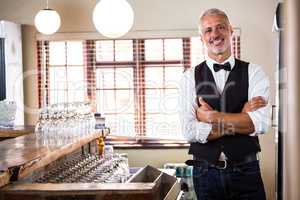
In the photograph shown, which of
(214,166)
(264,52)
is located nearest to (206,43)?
(214,166)

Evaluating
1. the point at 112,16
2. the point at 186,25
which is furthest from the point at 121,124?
the point at 112,16

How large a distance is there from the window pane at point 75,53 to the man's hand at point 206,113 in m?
3.58

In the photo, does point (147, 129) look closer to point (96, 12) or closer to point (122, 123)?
point (122, 123)

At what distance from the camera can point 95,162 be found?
8.91 feet

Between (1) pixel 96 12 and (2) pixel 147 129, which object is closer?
(1) pixel 96 12

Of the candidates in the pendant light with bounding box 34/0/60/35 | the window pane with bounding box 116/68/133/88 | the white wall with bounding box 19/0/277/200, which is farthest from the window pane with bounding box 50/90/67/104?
the pendant light with bounding box 34/0/60/35

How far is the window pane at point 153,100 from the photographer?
18.1ft

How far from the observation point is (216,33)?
2178mm

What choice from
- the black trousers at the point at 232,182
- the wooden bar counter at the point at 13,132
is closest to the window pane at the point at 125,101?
the wooden bar counter at the point at 13,132

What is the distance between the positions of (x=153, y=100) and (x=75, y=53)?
1.13 meters

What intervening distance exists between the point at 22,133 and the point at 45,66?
7.67 feet

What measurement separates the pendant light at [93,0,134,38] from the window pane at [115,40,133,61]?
205 cm

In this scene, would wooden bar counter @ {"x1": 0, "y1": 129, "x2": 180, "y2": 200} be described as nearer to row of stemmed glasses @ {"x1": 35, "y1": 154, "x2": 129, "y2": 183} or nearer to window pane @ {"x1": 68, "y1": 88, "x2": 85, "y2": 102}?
Answer: row of stemmed glasses @ {"x1": 35, "y1": 154, "x2": 129, "y2": 183}

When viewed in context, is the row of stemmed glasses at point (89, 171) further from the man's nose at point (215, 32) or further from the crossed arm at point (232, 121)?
the man's nose at point (215, 32)
